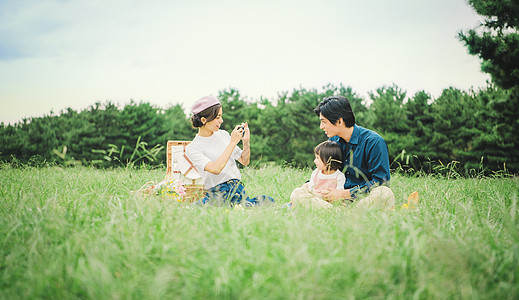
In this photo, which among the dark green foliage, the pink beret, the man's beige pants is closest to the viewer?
the man's beige pants

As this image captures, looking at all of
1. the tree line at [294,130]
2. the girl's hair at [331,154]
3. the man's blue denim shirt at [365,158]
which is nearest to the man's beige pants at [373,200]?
the man's blue denim shirt at [365,158]

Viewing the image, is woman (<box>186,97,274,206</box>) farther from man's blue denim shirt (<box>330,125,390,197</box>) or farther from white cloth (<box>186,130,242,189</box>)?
man's blue denim shirt (<box>330,125,390,197</box>)

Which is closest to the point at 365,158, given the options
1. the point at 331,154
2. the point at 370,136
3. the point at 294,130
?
the point at 370,136

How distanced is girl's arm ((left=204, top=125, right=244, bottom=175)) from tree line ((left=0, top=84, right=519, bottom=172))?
7.65 meters

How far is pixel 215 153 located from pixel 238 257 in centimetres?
203

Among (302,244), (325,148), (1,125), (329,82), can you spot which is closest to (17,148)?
(1,125)

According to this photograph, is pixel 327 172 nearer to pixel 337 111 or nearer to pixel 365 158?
pixel 365 158

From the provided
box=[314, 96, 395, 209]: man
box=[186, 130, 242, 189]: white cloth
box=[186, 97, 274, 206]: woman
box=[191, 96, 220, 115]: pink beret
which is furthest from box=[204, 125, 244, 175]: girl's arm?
box=[314, 96, 395, 209]: man

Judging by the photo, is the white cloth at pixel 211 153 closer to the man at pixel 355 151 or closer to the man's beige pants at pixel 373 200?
the man's beige pants at pixel 373 200

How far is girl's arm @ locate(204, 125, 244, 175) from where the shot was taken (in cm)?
353

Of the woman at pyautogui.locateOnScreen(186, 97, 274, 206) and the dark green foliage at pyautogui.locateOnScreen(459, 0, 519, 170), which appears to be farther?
the dark green foliage at pyautogui.locateOnScreen(459, 0, 519, 170)

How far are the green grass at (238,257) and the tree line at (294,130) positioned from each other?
8.60 metres

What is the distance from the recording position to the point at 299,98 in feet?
59.2

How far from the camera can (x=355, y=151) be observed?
12.5ft
